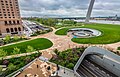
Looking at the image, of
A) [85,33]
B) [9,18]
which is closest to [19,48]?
[9,18]

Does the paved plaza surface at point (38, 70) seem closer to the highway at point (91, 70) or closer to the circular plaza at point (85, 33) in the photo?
the highway at point (91, 70)

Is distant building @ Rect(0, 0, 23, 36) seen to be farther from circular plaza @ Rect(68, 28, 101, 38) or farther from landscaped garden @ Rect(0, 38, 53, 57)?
circular plaza @ Rect(68, 28, 101, 38)

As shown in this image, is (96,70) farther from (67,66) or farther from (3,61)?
(3,61)

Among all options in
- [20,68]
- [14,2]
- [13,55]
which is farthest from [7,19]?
[20,68]

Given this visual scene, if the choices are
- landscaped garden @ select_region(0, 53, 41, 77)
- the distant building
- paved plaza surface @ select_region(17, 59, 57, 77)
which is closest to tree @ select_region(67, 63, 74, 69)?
paved plaza surface @ select_region(17, 59, 57, 77)

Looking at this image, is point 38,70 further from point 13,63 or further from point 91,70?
point 91,70

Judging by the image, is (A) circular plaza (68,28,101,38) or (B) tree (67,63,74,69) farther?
(A) circular plaza (68,28,101,38)

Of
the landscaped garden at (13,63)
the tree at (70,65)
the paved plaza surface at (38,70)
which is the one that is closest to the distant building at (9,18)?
the landscaped garden at (13,63)
